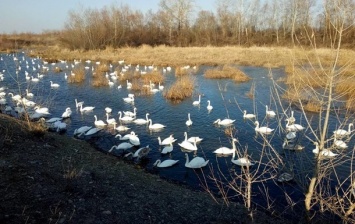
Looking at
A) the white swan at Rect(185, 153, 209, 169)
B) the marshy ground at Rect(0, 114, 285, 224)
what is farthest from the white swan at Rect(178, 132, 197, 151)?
the marshy ground at Rect(0, 114, 285, 224)

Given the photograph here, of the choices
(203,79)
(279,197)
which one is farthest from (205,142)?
(203,79)

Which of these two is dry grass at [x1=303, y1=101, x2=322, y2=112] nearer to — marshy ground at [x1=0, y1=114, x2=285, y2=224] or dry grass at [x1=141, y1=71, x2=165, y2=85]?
marshy ground at [x1=0, y1=114, x2=285, y2=224]

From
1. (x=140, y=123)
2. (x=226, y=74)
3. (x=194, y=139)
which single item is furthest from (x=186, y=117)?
(x=226, y=74)

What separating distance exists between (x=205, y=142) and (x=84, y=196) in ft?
21.1

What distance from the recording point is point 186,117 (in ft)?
51.3

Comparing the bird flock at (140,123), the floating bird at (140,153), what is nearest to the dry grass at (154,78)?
the bird flock at (140,123)

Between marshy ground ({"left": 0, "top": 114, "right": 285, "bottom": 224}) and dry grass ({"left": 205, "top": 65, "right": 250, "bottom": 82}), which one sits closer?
marshy ground ({"left": 0, "top": 114, "right": 285, "bottom": 224})

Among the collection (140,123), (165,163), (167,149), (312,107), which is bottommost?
(165,163)

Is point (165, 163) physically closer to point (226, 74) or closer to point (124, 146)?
point (124, 146)

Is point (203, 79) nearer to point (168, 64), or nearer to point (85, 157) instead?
point (168, 64)

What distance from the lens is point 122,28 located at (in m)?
47.8

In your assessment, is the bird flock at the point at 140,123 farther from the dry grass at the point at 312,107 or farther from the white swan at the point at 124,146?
the dry grass at the point at 312,107

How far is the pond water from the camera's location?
10031 mm

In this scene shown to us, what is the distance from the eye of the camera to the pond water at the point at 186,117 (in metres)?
10.0
